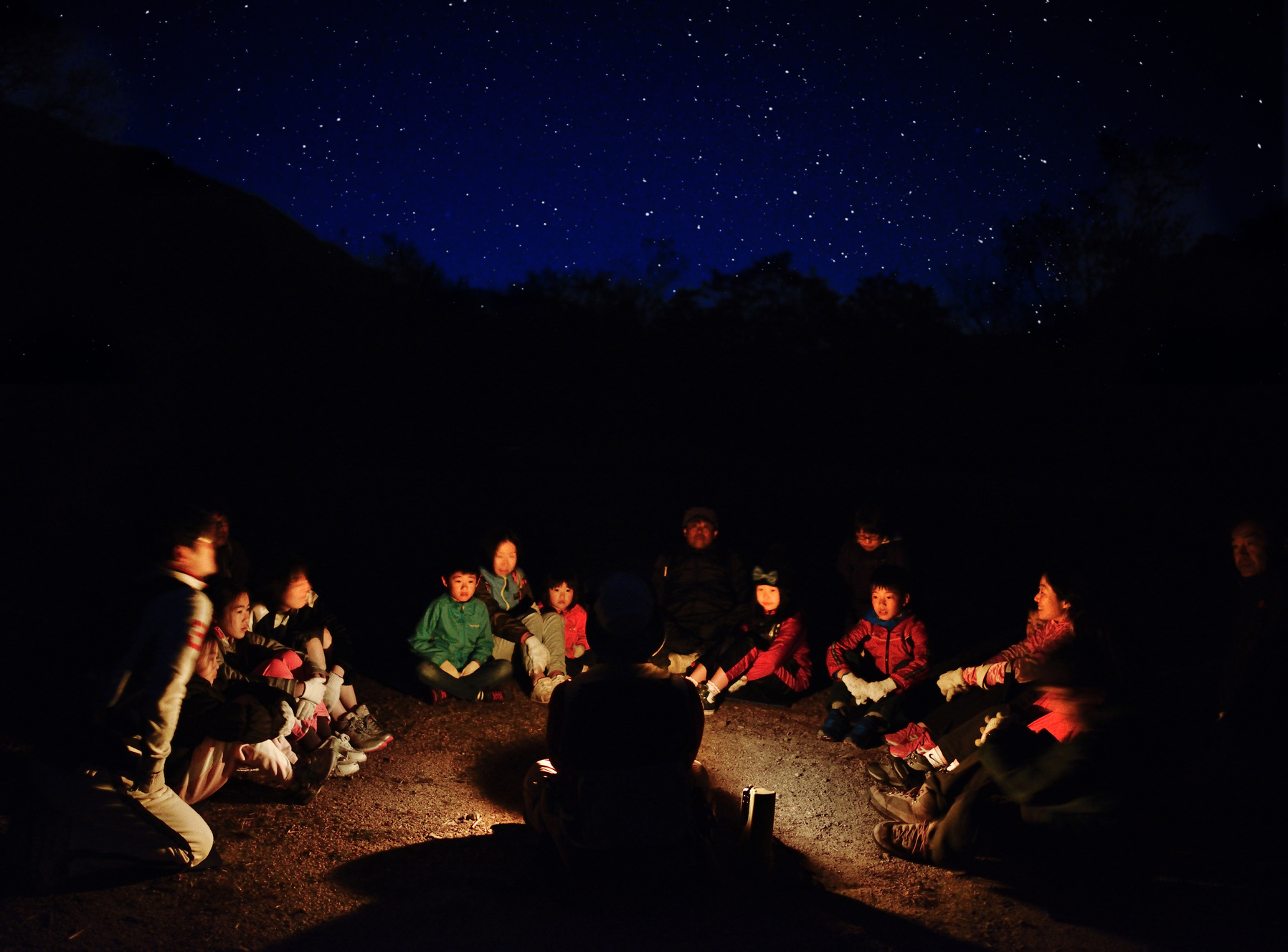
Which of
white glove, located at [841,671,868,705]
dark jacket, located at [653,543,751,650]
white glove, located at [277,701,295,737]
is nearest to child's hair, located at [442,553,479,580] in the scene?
dark jacket, located at [653,543,751,650]

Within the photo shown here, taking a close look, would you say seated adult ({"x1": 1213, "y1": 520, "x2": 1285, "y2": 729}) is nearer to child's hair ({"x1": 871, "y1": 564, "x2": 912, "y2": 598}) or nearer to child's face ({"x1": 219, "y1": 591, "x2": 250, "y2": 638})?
child's hair ({"x1": 871, "y1": 564, "x2": 912, "y2": 598})

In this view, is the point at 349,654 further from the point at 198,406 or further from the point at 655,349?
the point at 655,349

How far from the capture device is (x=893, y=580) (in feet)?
20.2

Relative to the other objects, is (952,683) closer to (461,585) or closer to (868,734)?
(868,734)

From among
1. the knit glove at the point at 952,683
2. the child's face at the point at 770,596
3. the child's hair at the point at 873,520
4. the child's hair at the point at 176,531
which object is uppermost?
the child's hair at the point at 873,520

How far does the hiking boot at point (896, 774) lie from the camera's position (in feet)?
16.4

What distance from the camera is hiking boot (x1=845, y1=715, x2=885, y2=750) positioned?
586 cm

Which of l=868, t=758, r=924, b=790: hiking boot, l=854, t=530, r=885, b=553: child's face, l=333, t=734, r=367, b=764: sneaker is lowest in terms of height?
l=333, t=734, r=367, b=764: sneaker

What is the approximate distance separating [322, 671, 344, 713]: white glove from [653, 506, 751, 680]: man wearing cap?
8.35 ft

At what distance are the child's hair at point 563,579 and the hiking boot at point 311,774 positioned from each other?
8.14ft

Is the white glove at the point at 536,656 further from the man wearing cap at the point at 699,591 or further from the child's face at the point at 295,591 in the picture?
the child's face at the point at 295,591

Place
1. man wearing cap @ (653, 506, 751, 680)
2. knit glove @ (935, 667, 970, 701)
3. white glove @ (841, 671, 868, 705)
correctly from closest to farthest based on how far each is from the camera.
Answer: knit glove @ (935, 667, 970, 701) → white glove @ (841, 671, 868, 705) → man wearing cap @ (653, 506, 751, 680)

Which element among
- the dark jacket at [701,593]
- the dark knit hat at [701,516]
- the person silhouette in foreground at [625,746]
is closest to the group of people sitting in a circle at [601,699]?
the person silhouette in foreground at [625,746]

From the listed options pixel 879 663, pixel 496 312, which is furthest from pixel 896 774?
pixel 496 312
